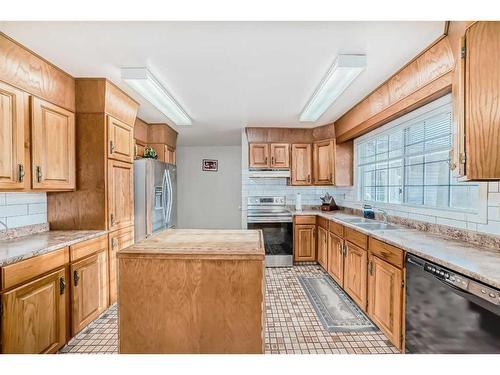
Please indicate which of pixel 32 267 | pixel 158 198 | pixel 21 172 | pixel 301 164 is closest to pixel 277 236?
pixel 301 164

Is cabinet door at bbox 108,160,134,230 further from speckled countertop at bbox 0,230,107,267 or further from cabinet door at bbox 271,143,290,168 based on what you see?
cabinet door at bbox 271,143,290,168

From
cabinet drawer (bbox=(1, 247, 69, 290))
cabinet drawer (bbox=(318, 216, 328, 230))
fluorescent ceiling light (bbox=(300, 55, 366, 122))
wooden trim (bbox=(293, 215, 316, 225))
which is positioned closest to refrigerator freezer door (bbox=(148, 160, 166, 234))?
cabinet drawer (bbox=(1, 247, 69, 290))

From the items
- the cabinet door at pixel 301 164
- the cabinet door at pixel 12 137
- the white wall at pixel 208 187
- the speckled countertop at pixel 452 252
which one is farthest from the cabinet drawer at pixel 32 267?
the white wall at pixel 208 187

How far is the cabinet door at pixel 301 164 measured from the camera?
15.0 feet

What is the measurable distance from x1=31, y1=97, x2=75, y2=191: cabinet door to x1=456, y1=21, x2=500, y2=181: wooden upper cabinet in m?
3.01

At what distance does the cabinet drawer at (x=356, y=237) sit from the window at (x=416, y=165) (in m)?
0.68

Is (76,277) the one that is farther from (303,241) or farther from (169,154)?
(303,241)

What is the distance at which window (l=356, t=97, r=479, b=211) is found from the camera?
2.28m

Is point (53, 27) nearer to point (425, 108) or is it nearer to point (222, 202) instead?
point (425, 108)

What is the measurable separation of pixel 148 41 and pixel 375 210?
3.12 meters

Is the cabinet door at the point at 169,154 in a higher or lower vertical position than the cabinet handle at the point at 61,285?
higher

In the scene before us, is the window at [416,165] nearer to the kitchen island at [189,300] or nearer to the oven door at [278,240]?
the oven door at [278,240]

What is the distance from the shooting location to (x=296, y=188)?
488 centimetres

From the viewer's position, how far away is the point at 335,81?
2393mm
